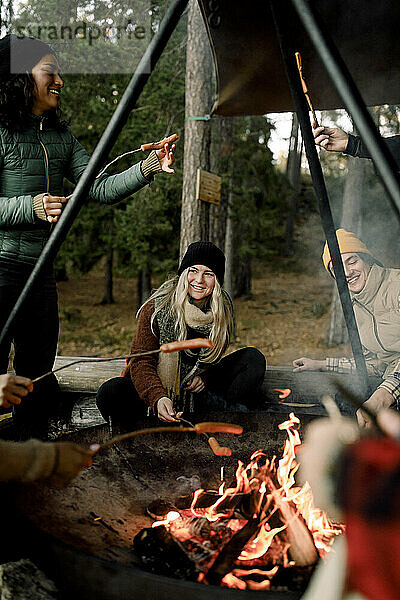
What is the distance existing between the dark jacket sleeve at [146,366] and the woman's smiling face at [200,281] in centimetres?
26

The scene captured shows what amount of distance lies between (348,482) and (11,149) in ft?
6.95

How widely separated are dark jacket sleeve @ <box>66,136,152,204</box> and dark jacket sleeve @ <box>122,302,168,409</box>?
654 millimetres

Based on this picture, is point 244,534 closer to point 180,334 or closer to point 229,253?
point 180,334

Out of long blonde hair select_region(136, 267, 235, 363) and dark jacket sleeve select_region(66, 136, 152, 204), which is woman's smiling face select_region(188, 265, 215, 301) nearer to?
long blonde hair select_region(136, 267, 235, 363)

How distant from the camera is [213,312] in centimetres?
260

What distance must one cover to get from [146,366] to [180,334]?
237 mm

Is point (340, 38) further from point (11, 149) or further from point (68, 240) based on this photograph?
→ point (68, 240)

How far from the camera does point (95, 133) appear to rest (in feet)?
23.9

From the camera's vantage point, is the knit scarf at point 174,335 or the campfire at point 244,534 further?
the knit scarf at point 174,335

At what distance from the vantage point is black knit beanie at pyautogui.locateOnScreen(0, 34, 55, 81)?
7.09ft

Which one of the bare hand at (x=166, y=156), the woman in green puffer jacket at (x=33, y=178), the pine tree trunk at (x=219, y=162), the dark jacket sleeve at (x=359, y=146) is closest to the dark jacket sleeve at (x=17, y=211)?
the woman in green puffer jacket at (x=33, y=178)

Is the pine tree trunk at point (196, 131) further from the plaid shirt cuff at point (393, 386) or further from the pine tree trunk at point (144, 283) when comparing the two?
the pine tree trunk at point (144, 283)

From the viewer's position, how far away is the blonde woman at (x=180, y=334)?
102 inches

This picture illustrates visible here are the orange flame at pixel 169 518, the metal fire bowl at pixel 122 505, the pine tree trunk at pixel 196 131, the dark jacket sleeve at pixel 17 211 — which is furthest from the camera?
the pine tree trunk at pixel 196 131
